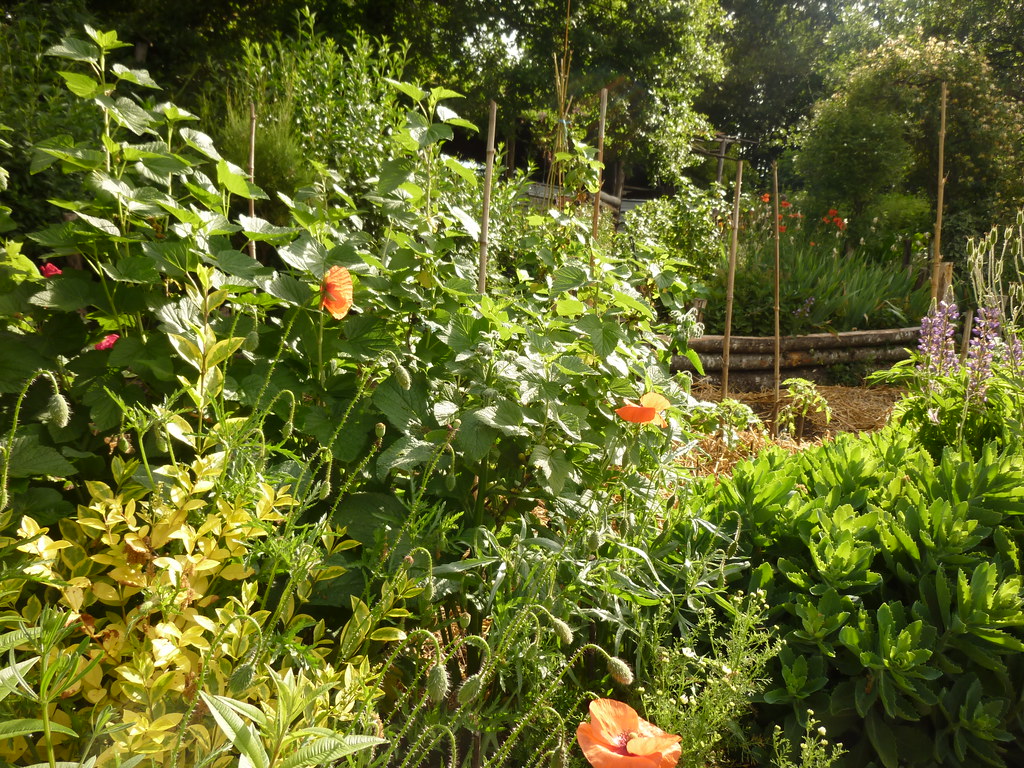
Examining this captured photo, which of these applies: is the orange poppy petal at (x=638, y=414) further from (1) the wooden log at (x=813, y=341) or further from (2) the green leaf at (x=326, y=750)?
(1) the wooden log at (x=813, y=341)

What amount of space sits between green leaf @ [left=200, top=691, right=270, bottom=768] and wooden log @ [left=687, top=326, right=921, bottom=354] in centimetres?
465

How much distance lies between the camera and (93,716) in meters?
1.01

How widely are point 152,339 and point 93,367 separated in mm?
122

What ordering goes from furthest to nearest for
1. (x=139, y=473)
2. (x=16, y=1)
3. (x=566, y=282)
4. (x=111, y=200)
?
(x=16, y=1) < (x=566, y=282) < (x=111, y=200) < (x=139, y=473)

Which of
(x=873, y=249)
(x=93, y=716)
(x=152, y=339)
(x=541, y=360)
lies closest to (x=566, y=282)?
(x=541, y=360)

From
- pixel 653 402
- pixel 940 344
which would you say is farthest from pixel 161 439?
pixel 940 344

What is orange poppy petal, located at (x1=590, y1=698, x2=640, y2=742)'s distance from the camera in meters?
1.02

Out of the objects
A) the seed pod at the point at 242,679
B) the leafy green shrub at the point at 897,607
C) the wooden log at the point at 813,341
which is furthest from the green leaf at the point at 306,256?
the wooden log at the point at 813,341

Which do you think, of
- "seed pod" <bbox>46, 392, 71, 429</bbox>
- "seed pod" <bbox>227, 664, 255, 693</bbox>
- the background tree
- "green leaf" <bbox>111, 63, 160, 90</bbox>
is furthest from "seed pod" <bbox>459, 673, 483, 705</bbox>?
the background tree

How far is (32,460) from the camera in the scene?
3.89ft

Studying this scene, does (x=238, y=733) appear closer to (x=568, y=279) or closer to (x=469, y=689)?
(x=469, y=689)

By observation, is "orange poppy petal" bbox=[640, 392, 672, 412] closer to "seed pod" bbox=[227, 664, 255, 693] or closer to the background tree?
"seed pod" bbox=[227, 664, 255, 693]

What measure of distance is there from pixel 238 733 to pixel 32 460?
0.70 meters

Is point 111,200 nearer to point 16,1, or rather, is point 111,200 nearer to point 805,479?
point 805,479
